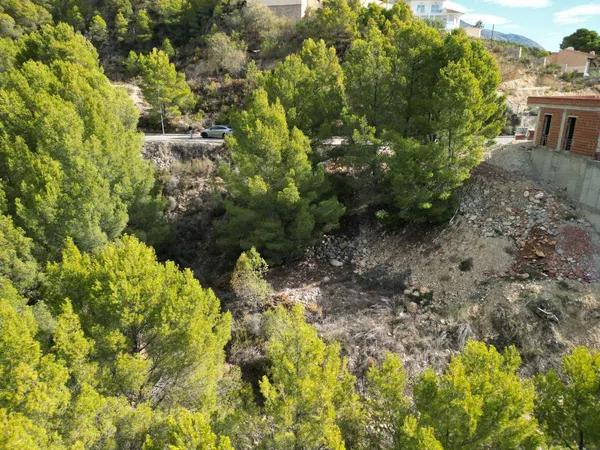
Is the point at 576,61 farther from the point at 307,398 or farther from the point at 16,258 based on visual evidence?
the point at 16,258

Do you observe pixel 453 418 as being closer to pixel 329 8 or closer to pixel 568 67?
pixel 329 8

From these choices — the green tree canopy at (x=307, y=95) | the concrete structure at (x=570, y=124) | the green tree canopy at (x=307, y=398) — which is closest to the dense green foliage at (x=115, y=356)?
the green tree canopy at (x=307, y=398)

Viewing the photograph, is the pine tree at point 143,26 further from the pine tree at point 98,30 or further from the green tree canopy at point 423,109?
the green tree canopy at point 423,109

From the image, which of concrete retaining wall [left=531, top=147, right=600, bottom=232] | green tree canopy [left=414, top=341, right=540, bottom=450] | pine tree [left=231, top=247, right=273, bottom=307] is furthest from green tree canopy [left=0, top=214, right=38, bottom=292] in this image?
concrete retaining wall [left=531, top=147, right=600, bottom=232]

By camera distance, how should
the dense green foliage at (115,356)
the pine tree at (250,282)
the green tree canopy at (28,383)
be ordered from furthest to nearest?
the pine tree at (250,282)
the dense green foliage at (115,356)
the green tree canopy at (28,383)

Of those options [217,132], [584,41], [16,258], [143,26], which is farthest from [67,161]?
[584,41]

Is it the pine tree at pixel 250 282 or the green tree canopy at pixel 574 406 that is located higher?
the green tree canopy at pixel 574 406
